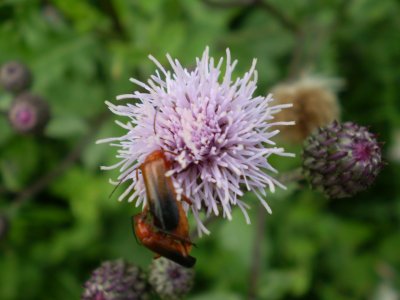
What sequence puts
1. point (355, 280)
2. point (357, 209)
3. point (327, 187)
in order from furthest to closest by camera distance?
point (357, 209) < point (355, 280) < point (327, 187)

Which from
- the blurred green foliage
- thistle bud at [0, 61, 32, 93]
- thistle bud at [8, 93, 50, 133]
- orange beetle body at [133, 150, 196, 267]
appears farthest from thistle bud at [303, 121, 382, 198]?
thistle bud at [0, 61, 32, 93]

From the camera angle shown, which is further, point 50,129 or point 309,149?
point 50,129

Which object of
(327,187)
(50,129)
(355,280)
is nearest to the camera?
(327,187)

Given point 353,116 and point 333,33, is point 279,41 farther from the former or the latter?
point 353,116

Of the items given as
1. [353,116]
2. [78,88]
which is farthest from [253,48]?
[78,88]

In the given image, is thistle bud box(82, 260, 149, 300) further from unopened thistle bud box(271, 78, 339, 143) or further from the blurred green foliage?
unopened thistle bud box(271, 78, 339, 143)

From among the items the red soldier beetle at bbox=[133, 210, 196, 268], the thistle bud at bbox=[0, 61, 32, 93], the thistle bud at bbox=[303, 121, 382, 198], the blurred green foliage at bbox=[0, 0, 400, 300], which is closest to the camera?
the red soldier beetle at bbox=[133, 210, 196, 268]
